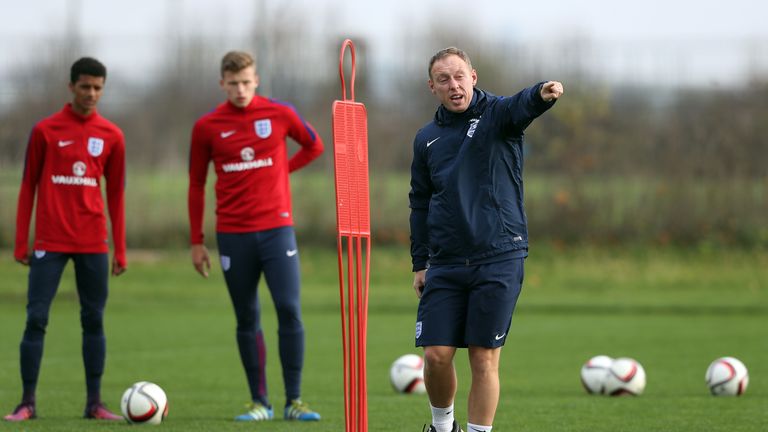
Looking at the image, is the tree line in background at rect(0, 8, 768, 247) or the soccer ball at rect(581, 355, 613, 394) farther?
the tree line in background at rect(0, 8, 768, 247)

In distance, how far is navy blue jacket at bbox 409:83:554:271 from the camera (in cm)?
659

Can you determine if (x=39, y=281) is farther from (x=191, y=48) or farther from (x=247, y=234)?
(x=191, y=48)

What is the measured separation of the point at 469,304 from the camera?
6.64 metres

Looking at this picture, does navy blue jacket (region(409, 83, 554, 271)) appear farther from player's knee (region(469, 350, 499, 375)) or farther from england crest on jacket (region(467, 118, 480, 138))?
player's knee (region(469, 350, 499, 375))

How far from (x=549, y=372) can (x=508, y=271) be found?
5.81 meters

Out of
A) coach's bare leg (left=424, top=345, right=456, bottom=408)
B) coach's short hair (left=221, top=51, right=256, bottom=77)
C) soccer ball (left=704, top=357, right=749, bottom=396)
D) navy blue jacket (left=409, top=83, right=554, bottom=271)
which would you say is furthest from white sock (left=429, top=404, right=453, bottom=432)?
soccer ball (left=704, top=357, right=749, bottom=396)

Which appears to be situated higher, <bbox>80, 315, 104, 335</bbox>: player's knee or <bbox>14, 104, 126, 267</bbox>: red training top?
<bbox>14, 104, 126, 267</bbox>: red training top

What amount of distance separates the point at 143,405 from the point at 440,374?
2509 mm

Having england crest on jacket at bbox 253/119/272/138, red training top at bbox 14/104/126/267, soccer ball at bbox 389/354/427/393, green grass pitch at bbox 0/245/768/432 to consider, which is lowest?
green grass pitch at bbox 0/245/768/432

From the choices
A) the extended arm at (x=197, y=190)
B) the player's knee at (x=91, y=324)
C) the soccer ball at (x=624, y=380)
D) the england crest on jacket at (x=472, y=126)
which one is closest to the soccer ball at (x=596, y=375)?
the soccer ball at (x=624, y=380)

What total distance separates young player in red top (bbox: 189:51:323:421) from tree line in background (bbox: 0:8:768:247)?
16824 mm

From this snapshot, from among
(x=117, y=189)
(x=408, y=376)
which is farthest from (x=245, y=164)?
(x=408, y=376)

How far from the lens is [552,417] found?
865 cm

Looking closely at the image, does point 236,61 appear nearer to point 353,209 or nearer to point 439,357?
point 353,209
